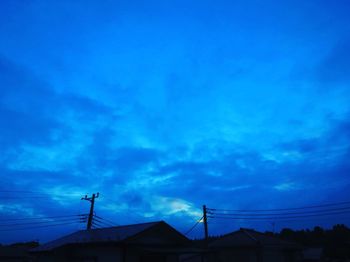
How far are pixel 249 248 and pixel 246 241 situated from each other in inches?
37.6

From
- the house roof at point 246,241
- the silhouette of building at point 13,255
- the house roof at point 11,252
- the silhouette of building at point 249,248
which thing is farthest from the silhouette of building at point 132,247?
the house roof at point 11,252

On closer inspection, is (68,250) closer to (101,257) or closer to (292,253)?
(101,257)

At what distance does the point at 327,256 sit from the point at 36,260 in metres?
58.0

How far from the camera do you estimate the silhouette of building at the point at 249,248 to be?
Result: 29547 mm

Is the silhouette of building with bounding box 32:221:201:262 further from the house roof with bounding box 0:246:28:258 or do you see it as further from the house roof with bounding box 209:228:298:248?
the house roof with bounding box 0:246:28:258

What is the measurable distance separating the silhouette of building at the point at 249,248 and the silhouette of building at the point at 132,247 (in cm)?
560

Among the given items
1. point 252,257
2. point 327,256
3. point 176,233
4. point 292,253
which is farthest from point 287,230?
Answer: point 176,233

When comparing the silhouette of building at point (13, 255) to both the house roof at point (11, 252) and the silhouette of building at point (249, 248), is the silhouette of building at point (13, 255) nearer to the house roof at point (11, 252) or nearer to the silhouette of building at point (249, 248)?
the house roof at point (11, 252)

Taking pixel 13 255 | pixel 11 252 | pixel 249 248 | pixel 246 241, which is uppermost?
pixel 11 252

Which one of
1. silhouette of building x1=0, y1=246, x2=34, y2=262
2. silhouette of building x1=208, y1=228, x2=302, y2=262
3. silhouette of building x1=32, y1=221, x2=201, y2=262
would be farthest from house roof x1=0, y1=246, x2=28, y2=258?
silhouette of building x1=208, y1=228, x2=302, y2=262

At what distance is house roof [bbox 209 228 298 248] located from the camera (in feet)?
98.3

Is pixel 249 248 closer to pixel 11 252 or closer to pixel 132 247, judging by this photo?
pixel 132 247

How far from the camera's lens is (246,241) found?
30641mm

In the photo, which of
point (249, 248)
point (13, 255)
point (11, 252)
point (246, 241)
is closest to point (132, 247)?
point (249, 248)
